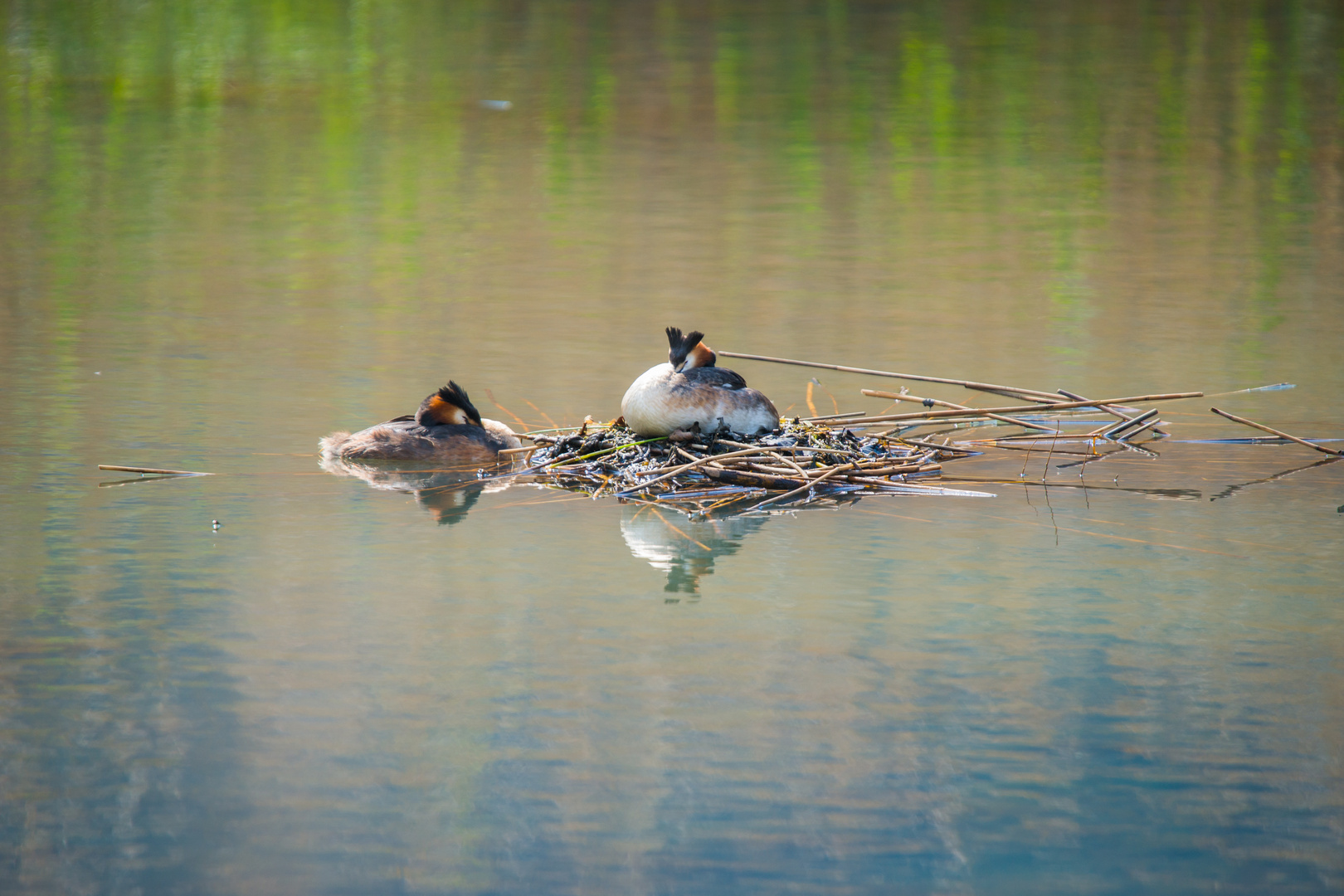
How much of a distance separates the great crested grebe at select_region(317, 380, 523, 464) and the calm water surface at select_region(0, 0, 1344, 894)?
0.62 feet

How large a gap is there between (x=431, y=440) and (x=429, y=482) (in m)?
0.26

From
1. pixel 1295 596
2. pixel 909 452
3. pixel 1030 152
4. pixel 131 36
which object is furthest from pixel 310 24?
pixel 1295 596

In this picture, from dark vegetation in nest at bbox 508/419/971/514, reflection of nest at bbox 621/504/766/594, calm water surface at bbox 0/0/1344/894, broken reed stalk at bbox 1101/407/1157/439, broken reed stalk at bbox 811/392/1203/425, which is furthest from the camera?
broken reed stalk at bbox 1101/407/1157/439

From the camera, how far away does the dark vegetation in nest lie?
6180mm

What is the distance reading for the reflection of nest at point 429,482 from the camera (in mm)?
6211

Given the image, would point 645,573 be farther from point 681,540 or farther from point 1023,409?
point 1023,409

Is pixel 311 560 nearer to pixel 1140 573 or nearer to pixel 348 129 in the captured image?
pixel 1140 573

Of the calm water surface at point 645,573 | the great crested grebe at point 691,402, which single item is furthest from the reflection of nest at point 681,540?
the great crested grebe at point 691,402

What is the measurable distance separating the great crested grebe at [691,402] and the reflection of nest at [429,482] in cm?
63

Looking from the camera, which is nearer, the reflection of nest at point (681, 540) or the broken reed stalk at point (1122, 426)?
the reflection of nest at point (681, 540)

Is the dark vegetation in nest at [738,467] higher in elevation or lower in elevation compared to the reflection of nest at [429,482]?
higher

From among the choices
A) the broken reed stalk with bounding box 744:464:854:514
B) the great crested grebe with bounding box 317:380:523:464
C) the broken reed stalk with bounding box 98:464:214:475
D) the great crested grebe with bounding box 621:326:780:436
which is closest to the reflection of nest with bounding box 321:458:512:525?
the great crested grebe with bounding box 317:380:523:464

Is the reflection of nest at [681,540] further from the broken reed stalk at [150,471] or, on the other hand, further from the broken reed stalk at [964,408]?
the broken reed stalk at [150,471]

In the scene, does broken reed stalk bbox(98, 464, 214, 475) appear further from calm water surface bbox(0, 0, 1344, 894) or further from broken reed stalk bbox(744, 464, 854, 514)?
broken reed stalk bbox(744, 464, 854, 514)
